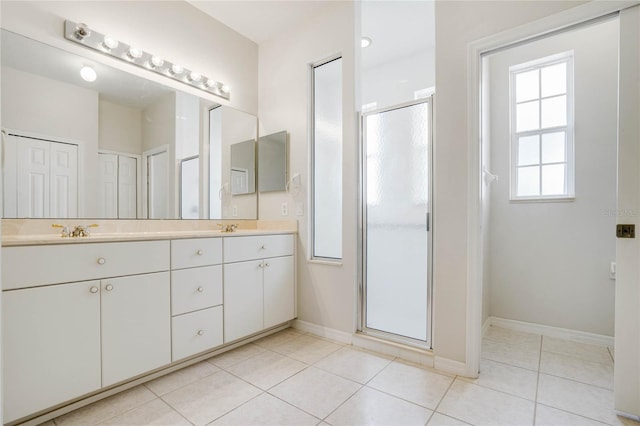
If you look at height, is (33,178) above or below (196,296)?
above

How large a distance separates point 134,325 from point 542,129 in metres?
3.54

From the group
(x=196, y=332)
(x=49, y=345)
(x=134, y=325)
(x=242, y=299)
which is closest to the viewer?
(x=49, y=345)

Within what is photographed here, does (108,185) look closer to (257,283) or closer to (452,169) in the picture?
(257,283)

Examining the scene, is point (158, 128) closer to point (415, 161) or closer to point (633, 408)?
point (415, 161)

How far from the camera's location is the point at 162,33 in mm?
2340

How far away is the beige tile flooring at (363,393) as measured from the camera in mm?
1497

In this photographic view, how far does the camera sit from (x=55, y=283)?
4.66 feet

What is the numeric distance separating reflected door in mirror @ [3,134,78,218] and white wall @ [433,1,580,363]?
238 cm

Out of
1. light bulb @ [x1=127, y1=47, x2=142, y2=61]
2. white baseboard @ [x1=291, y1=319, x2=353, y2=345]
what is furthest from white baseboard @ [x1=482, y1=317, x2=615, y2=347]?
light bulb @ [x1=127, y1=47, x2=142, y2=61]

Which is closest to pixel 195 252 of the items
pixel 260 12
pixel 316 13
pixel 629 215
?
pixel 260 12

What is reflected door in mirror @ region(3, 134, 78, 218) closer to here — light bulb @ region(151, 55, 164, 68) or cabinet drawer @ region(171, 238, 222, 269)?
cabinet drawer @ region(171, 238, 222, 269)

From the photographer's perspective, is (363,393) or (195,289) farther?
(195,289)

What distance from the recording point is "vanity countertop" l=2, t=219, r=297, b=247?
1.50 m

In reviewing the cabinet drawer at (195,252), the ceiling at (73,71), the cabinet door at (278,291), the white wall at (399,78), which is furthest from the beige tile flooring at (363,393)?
the white wall at (399,78)
